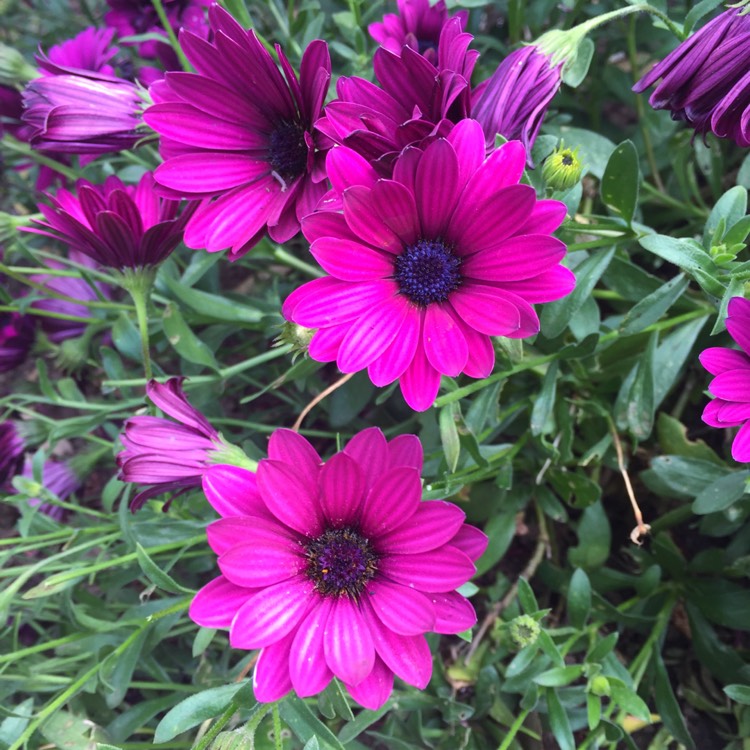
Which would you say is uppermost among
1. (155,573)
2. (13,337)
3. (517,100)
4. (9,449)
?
(517,100)

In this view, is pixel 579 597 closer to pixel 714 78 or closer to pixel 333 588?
pixel 333 588

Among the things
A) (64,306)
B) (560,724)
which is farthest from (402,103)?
(64,306)

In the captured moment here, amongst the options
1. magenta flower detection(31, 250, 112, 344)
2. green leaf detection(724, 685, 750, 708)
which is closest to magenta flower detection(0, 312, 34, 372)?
magenta flower detection(31, 250, 112, 344)

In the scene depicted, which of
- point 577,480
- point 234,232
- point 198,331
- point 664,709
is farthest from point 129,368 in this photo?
point 664,709

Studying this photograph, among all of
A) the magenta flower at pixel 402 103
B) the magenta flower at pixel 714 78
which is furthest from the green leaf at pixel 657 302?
the magenta flower at pixel 402 103

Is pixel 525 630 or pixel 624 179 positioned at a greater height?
pixel 624 179

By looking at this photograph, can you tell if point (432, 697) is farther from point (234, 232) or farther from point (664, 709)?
point (234, 232)
